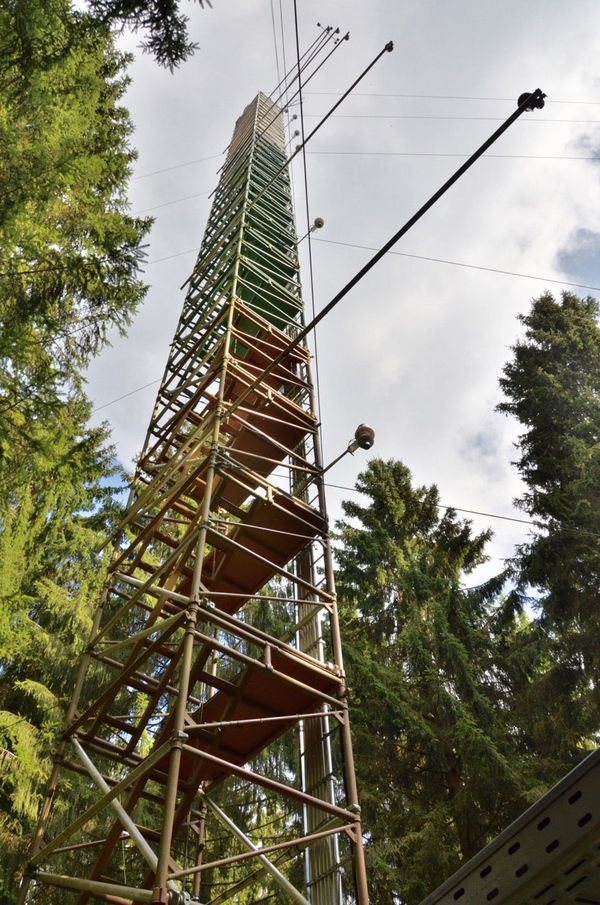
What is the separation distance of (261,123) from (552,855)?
2091cm

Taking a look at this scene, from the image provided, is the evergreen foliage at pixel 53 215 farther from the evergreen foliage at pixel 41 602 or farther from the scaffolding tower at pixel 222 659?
the scaffolding tower at pixel 222 659

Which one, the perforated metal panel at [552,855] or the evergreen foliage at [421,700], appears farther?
the evergreen foliage at [421,700]

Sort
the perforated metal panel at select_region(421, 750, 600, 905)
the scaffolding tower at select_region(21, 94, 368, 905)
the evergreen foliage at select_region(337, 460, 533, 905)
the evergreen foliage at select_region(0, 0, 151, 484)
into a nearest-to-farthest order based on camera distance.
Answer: the perforated metal panel at select_region(421, 750, 600, 905) < the scaffolding tower at select_region(21, 94, 368, 905) < the evergreen foliage at select_region(0, 0, 151, 484) < the evergreen foliage at select_region(337, 460, 533, 905)

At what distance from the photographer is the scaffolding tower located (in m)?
5.00

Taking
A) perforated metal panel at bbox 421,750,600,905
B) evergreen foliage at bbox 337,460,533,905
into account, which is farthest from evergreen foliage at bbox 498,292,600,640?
perforated metal panel at bbox 421,750,600,905

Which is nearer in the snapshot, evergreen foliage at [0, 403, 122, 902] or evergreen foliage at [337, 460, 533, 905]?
evergreen foliage at [0, 403, 122, 902]

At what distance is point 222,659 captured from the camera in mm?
11461

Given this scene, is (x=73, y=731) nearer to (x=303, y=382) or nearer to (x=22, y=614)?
(x=22, y=614)

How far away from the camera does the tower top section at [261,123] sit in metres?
18.7

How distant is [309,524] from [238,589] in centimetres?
113

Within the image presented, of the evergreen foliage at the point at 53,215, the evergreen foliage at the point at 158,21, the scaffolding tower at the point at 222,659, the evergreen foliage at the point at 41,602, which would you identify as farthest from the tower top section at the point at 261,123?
the evergreen foliage at the point at 158,21

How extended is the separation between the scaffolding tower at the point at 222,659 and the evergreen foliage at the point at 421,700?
0.88 metres

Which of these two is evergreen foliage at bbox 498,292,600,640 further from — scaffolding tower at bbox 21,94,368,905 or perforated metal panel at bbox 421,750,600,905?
perforated metal panel at bbox 421,750,600,905

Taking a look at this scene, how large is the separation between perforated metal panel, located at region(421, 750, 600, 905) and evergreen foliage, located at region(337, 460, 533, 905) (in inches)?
354
